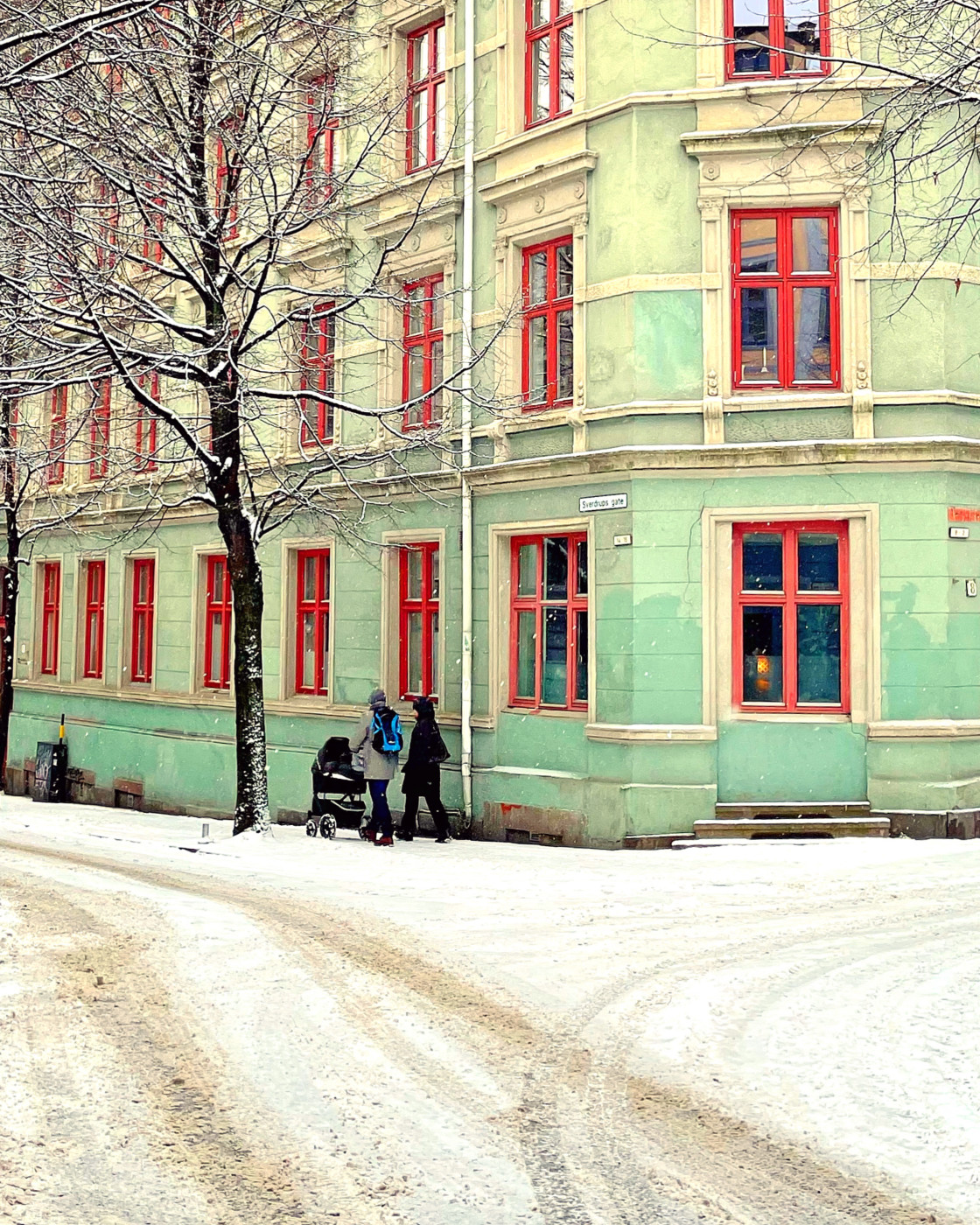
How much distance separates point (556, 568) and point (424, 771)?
2950mm

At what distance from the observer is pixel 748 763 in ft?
48.8

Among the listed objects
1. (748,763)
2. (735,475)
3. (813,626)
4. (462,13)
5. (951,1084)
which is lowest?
(951,1084)

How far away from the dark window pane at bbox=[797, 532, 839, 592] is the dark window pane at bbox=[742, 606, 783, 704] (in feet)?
1.51

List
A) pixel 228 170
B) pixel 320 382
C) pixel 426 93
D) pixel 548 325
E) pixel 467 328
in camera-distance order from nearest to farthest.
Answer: pixel 228 170 < pixel 548 325 < pixel 467 328 < pixel 426 93 < pixel 320 382

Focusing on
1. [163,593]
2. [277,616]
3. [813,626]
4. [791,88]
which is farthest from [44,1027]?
[163,593]

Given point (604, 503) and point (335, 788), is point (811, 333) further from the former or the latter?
point (335, 788)

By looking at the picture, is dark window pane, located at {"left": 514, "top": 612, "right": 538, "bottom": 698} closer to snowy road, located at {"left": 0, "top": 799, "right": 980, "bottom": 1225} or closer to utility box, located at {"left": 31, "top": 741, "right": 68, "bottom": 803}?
snowy road, located at {"left": 0, "top": 799, "right": 980, "bottom": 1225}

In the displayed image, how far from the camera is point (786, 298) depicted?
601 inches

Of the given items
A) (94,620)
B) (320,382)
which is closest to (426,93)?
(320,382)

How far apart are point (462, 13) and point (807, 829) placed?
11.4 meters

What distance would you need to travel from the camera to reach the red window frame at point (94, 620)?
26.6 metres

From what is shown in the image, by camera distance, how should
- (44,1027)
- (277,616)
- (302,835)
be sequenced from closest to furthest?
(44,1027)
(302,835)
(277,616)

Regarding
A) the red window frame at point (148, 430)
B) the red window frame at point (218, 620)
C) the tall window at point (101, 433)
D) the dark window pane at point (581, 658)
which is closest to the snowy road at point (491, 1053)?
the dark window pane at point (581, 658)

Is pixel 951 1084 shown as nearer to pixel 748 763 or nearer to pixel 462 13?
pixel 748 763
